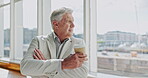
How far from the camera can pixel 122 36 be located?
2.36 metres

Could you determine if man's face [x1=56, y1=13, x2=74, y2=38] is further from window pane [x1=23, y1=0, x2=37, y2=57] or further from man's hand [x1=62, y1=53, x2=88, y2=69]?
window pane [x1=23, y1=0, x2=37, y2=57]

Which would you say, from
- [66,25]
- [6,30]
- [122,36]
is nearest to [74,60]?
[66,25]

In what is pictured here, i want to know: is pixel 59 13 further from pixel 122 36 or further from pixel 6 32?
pixel 6 32

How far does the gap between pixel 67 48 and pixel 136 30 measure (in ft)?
2.95

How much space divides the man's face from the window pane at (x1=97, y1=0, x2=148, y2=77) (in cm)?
80

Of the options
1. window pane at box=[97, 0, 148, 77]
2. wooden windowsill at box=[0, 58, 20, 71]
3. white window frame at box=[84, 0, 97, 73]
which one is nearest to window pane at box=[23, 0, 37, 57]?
wooden windowsill at box=[0, 58, 20, 71]

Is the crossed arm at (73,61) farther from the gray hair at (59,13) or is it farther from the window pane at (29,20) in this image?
the window pane at (29,20)

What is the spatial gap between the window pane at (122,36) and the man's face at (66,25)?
80 cm

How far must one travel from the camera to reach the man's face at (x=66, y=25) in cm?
181

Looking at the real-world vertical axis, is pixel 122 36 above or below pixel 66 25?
below

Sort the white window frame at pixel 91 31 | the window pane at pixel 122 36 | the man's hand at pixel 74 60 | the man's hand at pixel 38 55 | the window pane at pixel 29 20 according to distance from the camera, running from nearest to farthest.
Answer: the man's hand at pixel 74 60 < the man's hand at pixel 38 55 < the window pane at pixel 122 36 < the white window frame at pixel 91 31 < the window pane at pixel 29 20

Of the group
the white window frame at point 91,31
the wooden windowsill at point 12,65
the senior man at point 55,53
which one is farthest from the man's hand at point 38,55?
Answer: the wooden windowsill at point 12,65

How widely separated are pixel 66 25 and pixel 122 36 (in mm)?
852

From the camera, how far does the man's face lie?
1.81m
